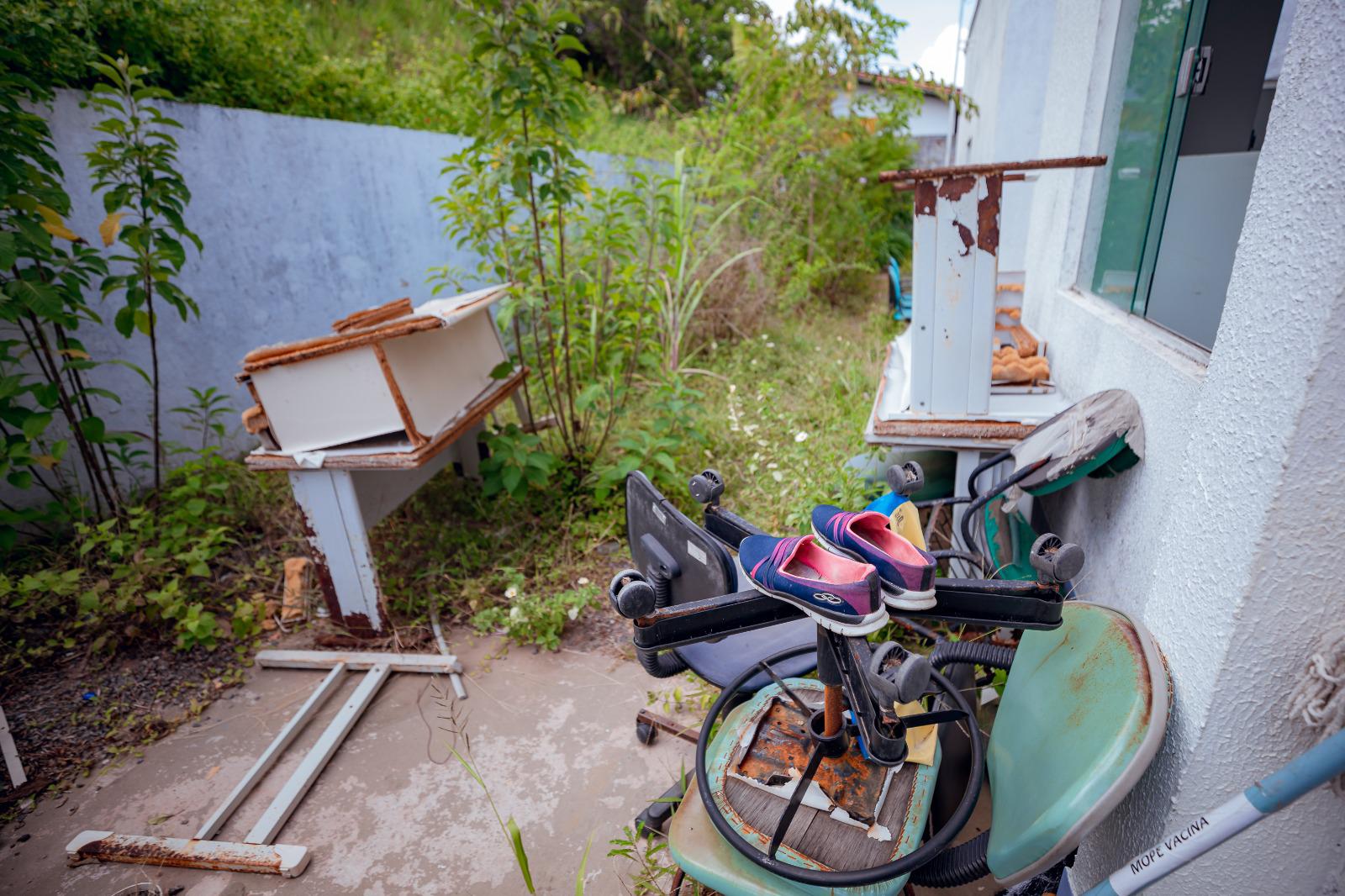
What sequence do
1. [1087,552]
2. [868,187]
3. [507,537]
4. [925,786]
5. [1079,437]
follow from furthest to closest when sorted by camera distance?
[868,187] < [507,537] < [1087,552] < [1079,437] < [925,786]

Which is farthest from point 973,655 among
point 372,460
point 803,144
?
point 803,144

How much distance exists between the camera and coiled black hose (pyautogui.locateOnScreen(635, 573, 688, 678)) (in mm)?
1106

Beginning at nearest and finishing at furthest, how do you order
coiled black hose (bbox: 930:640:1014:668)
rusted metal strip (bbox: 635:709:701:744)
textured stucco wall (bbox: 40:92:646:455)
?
coiled black hose (bbox: 930:640:1014:668)
rusted metal strip (bbox: 635:709:701:744)
textured stucco wall (bbox: 40:92:646:455)

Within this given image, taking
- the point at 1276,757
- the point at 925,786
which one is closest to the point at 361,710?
the point at 925,786

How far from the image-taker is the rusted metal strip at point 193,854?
1681 millimetres

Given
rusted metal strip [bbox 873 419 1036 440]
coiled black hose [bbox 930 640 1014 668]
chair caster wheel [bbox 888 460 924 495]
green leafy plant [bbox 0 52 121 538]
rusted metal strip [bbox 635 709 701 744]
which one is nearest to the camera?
chair caster wheel [bbox 888 460 924 495]

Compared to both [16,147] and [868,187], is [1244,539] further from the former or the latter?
[868,187]

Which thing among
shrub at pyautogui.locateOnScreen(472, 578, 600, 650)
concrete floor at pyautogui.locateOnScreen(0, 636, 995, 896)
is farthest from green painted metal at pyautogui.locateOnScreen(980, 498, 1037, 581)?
shrub at pyautogui.locateOnScreen(472, 578, 600, 650)

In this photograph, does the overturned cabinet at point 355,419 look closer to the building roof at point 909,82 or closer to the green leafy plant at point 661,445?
the green leafy plant at point 661,445

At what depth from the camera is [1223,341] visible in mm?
982

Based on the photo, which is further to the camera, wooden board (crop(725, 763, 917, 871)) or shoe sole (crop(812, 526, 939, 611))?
wooden board (crop(725, 763, 917, 871))

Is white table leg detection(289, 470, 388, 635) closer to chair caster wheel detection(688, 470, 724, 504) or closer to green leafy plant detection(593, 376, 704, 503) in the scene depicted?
green leafy plant detection(593, 376, 704, 503)

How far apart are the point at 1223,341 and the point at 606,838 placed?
1.79 m

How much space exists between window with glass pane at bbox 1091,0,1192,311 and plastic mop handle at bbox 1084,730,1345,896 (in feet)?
5.19
